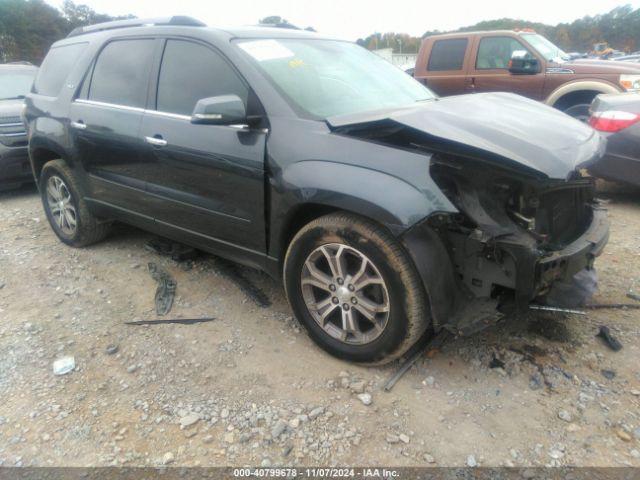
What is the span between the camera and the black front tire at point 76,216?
4.33 m

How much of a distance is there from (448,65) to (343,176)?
21.5 ft

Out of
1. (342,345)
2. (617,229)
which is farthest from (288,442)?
(617,229)

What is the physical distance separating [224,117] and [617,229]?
147 inches

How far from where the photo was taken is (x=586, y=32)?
56.7 metres

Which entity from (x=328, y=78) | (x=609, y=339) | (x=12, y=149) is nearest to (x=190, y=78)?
(x=328, y=78)

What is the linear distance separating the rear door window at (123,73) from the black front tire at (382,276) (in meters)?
1.72

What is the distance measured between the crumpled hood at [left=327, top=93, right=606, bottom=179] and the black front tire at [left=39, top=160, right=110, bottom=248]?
2713 mm

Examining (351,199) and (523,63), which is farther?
(523,63)

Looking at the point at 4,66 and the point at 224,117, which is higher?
the point at 224,117

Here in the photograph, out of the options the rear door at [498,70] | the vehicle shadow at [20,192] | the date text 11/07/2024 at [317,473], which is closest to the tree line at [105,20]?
the rear door at [498,70]

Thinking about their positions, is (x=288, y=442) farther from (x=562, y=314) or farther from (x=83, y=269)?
(x=83, y=269)

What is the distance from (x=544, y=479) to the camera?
204 centimetres

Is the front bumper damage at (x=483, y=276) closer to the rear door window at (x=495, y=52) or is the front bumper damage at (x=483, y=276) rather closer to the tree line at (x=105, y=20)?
the rear door window at (x=495, y=52)

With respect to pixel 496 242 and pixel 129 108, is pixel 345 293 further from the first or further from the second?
pixel 129 108
